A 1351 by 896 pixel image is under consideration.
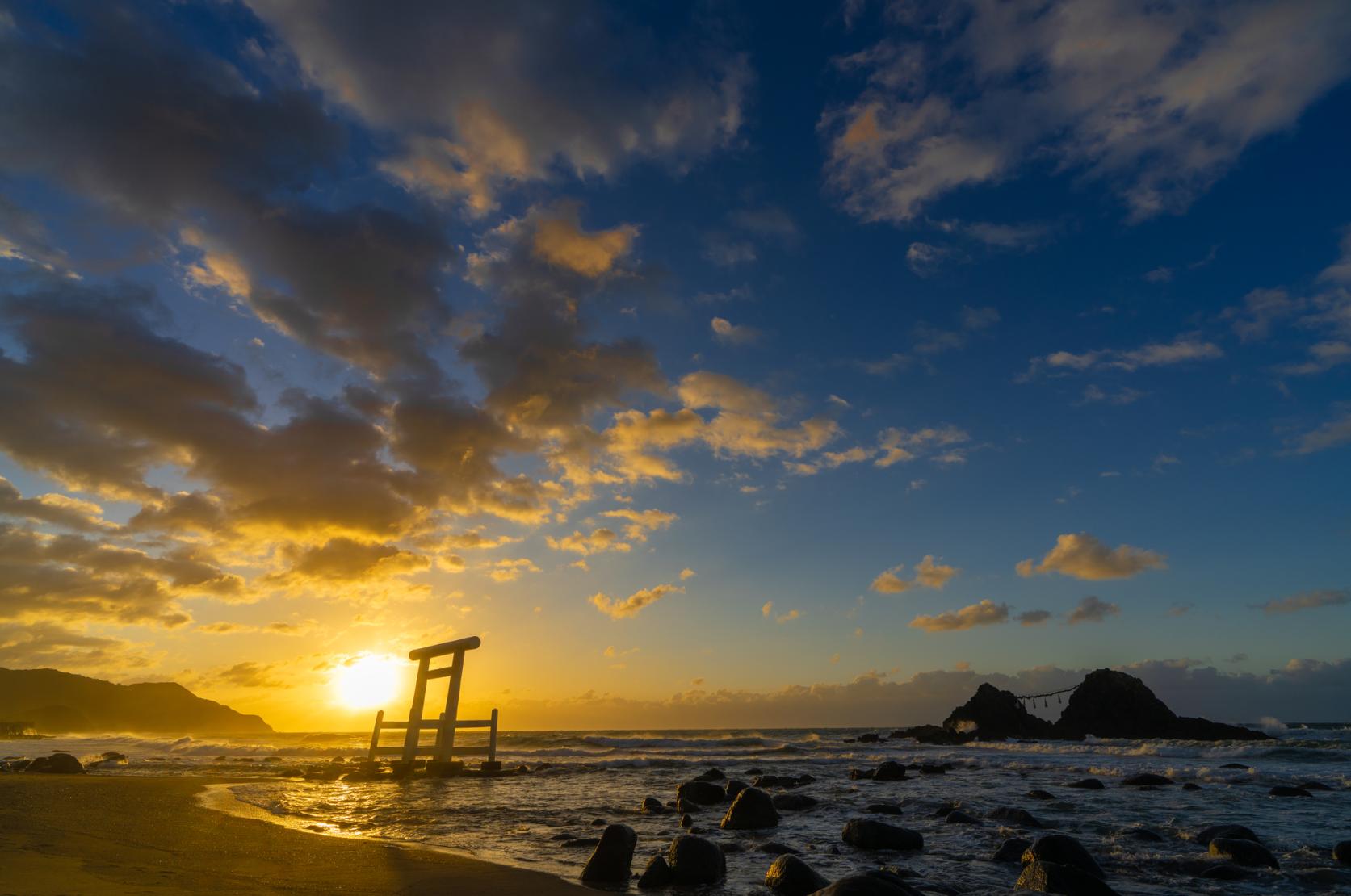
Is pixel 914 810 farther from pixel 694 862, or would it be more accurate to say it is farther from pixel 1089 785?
pixel 694 862

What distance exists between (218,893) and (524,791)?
15983 mm

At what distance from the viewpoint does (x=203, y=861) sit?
27.0 feet

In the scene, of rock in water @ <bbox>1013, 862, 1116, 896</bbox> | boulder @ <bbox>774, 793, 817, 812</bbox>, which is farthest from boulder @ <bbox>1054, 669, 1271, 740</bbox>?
rock in water @ <bbox>1013, 862, 1116, 896</bbox>

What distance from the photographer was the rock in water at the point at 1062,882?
7.80 m

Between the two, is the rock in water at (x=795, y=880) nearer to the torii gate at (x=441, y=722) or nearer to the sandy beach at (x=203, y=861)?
the sandy beach at (x=203, y=861)

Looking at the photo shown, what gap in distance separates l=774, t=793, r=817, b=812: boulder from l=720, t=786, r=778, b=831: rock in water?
2.34 metres

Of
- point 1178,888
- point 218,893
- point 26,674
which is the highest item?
point 26,674

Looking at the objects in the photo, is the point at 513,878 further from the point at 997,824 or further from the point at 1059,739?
the point at 1059,739

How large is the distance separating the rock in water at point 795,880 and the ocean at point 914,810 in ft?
0.84

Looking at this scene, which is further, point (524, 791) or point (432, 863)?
point (524, 791)

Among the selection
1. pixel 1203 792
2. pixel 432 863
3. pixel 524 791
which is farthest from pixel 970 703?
pixel 432 863

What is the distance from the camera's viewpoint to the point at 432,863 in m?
8.88

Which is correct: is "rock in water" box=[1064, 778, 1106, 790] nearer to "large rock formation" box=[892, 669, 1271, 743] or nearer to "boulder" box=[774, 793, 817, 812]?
"boulder" box=[774, 793, 817, 812]

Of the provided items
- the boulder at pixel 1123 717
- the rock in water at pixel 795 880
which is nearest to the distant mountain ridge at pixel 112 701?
the boulder at pixel 1123 717
